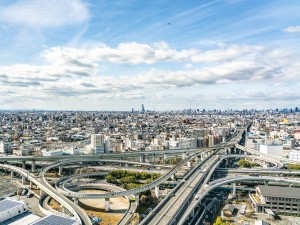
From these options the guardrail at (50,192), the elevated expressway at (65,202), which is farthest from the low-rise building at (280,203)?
the guardrail at (50,192)

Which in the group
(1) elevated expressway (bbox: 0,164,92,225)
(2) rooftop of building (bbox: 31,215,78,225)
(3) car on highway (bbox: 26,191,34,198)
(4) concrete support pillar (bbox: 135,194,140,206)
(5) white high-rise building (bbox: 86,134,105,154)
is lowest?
(3) car on highway (bbox: 26,191,34,198)

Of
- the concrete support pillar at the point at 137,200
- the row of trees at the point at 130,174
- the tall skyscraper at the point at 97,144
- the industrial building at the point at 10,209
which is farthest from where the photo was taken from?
the tall skyscraper at the point at 97,144

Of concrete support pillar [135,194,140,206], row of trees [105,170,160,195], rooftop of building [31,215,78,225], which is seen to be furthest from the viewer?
row of trees [105,170,160,195]

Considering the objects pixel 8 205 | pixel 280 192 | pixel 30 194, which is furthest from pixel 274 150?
pixel 8 205

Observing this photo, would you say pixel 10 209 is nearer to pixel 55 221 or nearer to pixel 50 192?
pixel 55 221

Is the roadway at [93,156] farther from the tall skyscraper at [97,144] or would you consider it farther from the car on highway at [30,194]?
the car on highway at [30,194]

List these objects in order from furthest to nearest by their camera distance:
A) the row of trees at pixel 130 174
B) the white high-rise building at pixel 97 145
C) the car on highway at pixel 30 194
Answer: the white high-rise building at pixel 97 145, the row of trees at pixel 130 174, the car on highway at pixel 30 194

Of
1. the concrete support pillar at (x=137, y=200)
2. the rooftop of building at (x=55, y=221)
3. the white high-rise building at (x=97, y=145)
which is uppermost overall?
the white high-rise building at (x=97, y=145)

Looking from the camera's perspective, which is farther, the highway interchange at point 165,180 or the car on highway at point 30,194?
the car on highway at point 30,194

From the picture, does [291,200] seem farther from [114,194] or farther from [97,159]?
[97,159]

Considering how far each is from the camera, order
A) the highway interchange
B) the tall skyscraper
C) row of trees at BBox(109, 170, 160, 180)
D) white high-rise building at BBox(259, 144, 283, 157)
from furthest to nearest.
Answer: white high-rise building at BBox(259, 144, 283, 157) < the tall skyscraper < row of trees at BBox(109, 170, 160, 180) < the highway interchange

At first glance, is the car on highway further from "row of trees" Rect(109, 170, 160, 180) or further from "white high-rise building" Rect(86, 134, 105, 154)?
"white high-rise building" Rect(86, 134, 105, 154)

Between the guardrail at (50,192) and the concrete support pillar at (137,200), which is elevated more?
the guardrail at (50,192)

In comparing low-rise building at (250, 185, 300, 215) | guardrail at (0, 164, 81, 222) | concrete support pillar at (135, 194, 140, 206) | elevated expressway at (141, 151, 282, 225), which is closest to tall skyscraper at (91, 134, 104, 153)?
guardrail at (0, 164, 81, 222)
